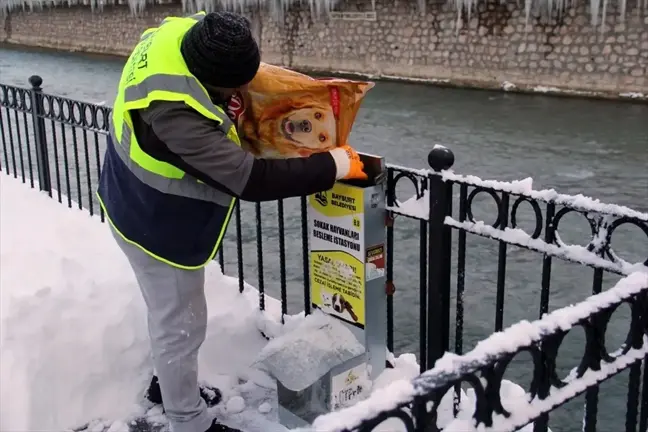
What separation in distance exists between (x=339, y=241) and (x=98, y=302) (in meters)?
1.35

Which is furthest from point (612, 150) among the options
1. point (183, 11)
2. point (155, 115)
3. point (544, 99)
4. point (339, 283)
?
point (183, 11)

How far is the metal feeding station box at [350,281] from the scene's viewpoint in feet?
9.22

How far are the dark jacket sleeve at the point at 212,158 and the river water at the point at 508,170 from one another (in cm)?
296

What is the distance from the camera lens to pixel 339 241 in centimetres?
292

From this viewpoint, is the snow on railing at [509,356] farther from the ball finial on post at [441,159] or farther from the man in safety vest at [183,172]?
the man in safety vest at [183,172]

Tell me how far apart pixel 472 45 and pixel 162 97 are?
655 inches

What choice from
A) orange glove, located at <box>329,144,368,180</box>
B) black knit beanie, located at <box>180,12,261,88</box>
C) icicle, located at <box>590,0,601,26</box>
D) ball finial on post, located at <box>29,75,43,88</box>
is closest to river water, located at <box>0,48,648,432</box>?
icicle, located at <box>590,0,601,26</box>

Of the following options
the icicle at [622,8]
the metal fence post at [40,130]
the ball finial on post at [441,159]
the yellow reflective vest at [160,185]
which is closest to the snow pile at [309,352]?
the yellow reflective vest at [160,185]

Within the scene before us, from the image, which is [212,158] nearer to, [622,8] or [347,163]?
[347,163]

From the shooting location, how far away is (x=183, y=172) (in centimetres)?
245

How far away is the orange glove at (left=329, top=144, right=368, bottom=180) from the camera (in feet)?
8.39

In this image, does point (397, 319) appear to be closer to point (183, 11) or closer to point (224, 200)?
point (224, 200)

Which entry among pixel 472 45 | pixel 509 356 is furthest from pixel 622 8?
pixel 509 356

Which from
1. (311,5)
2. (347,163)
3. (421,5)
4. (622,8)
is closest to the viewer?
(347,163)
